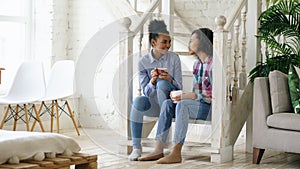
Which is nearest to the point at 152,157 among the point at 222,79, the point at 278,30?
the point at 222,79

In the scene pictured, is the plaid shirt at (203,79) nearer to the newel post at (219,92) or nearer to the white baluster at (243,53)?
the newel post at (219,92)

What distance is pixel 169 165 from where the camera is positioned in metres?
4.64

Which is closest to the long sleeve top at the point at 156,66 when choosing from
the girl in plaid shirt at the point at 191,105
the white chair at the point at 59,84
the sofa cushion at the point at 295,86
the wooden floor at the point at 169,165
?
the girl in plaid shirt at the point at 191,105

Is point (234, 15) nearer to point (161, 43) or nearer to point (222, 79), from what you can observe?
point (222, 79)

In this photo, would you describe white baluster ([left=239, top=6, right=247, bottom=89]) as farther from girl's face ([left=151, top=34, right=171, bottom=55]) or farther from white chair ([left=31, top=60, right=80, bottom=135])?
white chair ([left=31, top=60, right=80, bottom=135])

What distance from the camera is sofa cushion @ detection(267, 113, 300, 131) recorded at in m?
4.62

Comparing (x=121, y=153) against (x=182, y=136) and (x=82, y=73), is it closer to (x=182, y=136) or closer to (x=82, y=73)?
(x=182, y=136)

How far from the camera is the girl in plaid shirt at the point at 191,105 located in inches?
184

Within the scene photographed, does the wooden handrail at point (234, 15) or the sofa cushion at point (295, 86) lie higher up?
the wooden handrail at point (234, 15)

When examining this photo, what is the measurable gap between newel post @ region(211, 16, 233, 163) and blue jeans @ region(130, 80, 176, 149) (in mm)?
408

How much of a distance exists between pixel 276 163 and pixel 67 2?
3308mm

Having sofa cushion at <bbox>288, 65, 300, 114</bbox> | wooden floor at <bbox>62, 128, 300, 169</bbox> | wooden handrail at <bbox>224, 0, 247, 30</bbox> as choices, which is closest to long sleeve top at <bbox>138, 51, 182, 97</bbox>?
wooden floor at <bbox>62, 128, 300, 169</bbox>

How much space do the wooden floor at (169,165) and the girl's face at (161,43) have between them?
70 centimetres

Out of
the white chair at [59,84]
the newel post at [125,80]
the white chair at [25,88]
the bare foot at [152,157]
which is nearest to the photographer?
the bare foot at [152,157]
